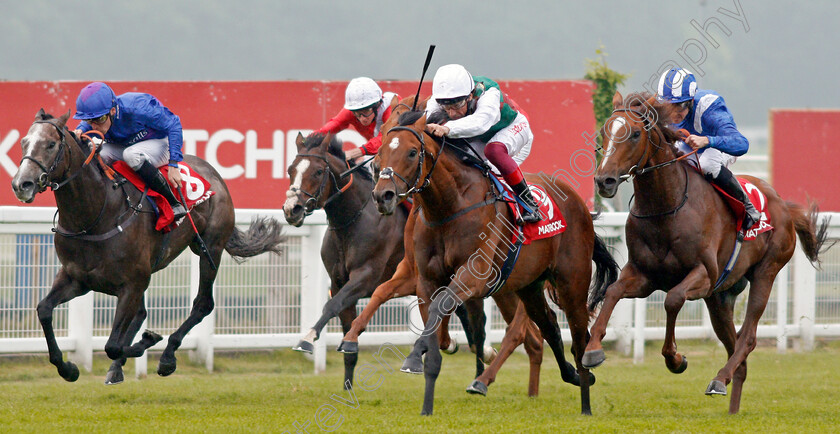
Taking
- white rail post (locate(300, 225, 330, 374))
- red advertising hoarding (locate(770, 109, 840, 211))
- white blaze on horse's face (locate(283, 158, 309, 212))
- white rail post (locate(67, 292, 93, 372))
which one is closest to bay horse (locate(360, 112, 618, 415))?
white blaze on horse's face (locate(283, 158, 309, 212))

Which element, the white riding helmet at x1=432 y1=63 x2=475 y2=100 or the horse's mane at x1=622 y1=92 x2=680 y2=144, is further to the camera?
the horse's mane at x1=622 y1=92 x2=680 y2=144

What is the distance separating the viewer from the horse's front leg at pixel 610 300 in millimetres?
5527

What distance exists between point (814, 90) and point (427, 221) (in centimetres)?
4543

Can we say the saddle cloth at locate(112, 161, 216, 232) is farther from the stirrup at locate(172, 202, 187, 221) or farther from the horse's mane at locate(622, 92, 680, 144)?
the horse's mane at locate(622, 92, 680, 144)

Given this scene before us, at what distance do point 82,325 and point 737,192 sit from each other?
4961mm

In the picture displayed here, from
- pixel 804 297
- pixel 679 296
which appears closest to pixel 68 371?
pixel 679 296

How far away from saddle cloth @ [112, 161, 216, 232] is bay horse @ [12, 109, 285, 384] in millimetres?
61

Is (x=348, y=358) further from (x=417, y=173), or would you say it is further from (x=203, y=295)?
(x=417, y=173)

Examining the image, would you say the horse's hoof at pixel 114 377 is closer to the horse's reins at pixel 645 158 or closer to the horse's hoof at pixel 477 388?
the horse's hoof at pixel 477 388

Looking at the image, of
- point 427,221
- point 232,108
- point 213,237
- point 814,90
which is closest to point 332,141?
point 213,237

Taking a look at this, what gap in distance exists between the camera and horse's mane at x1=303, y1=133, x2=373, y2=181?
6.87 m

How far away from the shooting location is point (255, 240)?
763 centimetres

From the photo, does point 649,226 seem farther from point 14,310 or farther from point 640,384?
point 14,310

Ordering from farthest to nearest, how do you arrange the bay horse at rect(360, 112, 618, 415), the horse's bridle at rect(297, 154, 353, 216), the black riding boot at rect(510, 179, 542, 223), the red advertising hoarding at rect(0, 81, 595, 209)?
the red advertising hoarding at rect(0, 81, 595, 209), the horse's bridle at rect(297, 154, 353, 216), the black riding boot at rect(510, 179, 542, 223), the bay horse at rect(360, 112, 618, 415)
